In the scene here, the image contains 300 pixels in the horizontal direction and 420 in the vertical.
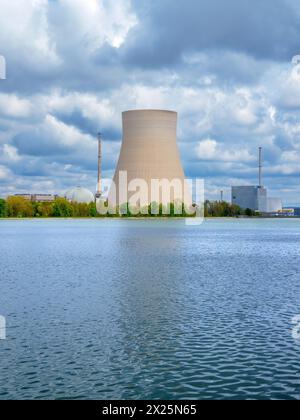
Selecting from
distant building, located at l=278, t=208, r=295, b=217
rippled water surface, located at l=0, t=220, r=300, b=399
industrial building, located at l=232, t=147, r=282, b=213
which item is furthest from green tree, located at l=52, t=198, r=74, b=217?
rippled water surface, located at l=0, t=220, r=300, b=399

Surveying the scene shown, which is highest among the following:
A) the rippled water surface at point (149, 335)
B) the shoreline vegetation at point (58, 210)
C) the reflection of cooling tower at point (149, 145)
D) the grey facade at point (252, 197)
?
the reflection of cooling tower at point (149, 145)

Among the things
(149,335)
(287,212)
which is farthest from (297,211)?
(149,335)

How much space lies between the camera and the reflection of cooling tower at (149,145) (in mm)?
66625

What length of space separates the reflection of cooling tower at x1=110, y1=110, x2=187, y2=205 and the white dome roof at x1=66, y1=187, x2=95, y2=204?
3855 centimetres

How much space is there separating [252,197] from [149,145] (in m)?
54.7

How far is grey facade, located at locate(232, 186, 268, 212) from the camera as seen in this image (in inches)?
4604

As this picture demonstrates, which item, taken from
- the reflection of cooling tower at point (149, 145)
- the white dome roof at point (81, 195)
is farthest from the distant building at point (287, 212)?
the reflection of cooling tower at point (149, 145)

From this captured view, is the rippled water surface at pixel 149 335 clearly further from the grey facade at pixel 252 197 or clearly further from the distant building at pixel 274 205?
the distant building at pixel 274 205

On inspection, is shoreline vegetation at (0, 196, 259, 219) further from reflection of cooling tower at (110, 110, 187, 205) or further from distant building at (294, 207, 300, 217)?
distant building at (294, 207, 300, 217)

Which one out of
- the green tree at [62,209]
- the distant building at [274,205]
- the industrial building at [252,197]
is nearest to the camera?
the green tree at [62,209]

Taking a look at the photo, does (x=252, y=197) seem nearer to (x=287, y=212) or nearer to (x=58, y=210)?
(x=287, y=212)

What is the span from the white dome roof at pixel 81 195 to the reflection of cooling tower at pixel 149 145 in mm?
38549
